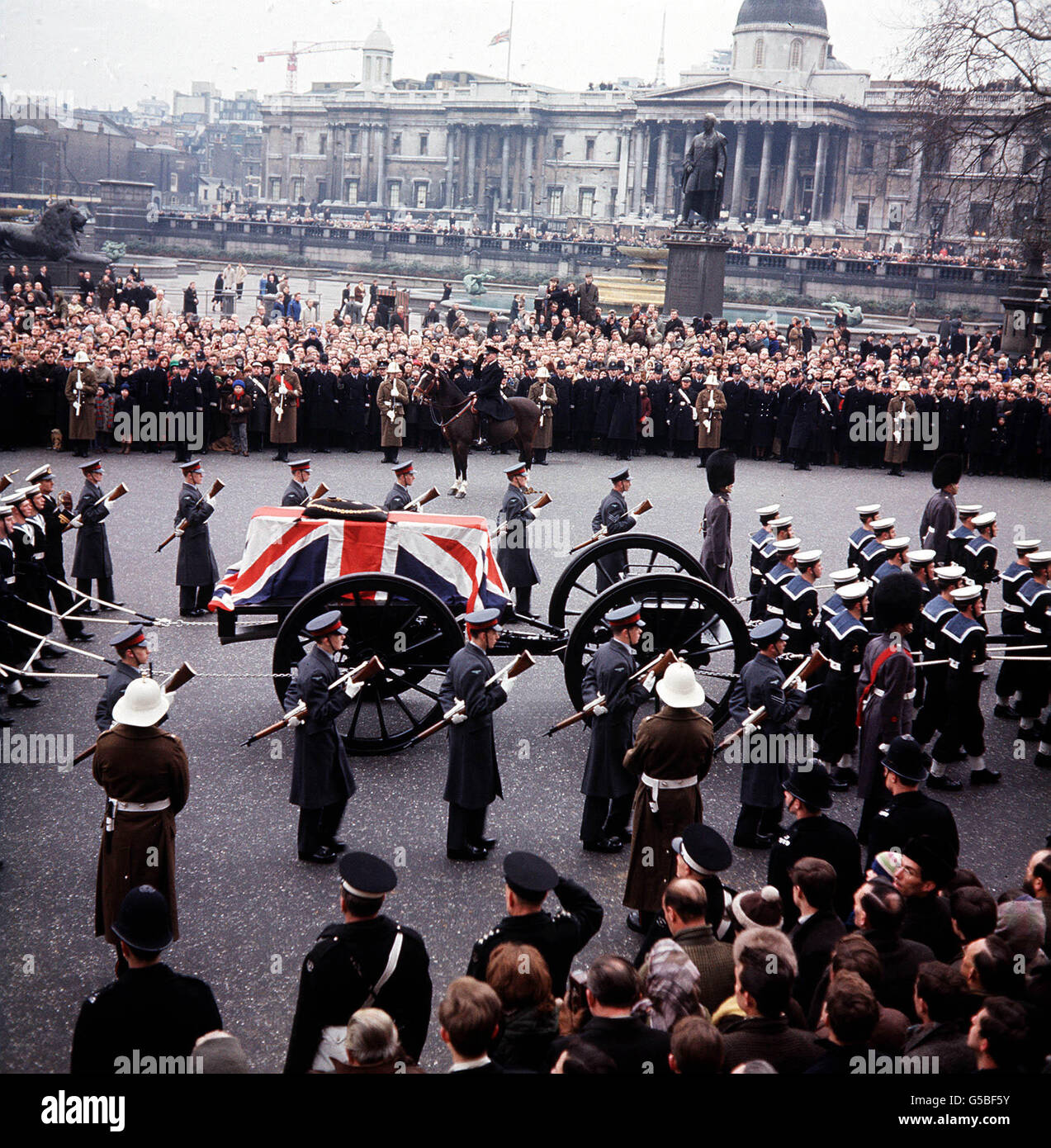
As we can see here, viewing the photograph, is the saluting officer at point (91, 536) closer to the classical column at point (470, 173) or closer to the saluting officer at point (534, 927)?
the saluting officer at point (534, 927)

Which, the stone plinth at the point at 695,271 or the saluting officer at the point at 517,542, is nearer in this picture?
the saluting officer at the point at 517,542

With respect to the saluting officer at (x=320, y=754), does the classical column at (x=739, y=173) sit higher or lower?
higher

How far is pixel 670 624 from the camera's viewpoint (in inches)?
337

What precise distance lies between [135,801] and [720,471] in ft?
23.6

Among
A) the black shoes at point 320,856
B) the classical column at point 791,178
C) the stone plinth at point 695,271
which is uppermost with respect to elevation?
the classical column at point 791,178

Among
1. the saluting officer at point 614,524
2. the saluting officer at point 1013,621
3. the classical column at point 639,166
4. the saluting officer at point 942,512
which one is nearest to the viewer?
the saluting officer at point 1013,621

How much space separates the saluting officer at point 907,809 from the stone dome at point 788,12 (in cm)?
8503

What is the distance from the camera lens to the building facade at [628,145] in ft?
249

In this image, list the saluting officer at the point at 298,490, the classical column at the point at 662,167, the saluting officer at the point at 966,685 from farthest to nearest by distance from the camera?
the classical column at the point at 662,167, the saluting officer at the point at 298,490, the saluting officer at the point at 966,685

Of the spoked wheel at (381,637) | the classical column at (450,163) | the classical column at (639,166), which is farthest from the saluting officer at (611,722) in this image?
the classical column at (450,163)

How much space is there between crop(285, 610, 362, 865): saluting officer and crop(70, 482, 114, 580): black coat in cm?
485
